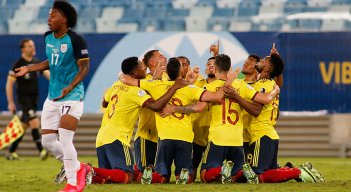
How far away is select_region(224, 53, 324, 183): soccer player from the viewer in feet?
44.2

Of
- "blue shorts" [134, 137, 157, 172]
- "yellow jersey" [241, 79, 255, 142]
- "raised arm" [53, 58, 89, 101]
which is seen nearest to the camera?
"raised arm" [53, 58, 89, 101]

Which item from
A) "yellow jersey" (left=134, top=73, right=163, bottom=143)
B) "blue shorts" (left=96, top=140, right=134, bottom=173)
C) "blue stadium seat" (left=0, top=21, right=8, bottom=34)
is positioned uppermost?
"blue stadium seat" (left=0, top=21, right=8, bottom=34)

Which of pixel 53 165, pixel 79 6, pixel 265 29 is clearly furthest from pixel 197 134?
pixel 79 6

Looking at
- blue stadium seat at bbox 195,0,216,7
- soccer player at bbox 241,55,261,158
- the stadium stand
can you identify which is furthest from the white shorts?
blue stadium seat at bbox 195,0,216,7

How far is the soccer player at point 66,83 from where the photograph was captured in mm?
11344

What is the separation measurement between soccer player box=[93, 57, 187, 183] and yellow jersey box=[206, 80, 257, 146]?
21.7 inches

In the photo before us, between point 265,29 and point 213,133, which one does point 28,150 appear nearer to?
point 265,29

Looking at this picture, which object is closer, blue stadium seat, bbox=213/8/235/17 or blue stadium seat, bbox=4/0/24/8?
blue stadium seat, bbox=213/8/235/17

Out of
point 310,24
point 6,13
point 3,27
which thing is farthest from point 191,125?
point 6,13

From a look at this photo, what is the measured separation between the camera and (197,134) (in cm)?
1436

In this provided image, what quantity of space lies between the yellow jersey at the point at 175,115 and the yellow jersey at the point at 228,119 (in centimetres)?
26

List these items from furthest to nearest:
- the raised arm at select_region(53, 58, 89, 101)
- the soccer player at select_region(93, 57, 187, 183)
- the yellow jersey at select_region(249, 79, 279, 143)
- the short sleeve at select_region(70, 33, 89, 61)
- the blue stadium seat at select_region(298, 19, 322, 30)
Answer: the blue stadium seat at select_region(298, 19, 322, 30) → the yellow jersey at select_region(249, 79, 279, 143) → the soccer player at select_region(93, 57, 187, 183) → the short sleeve at select_region(70, 33, 89, 61) → the raised arm at select_region(53, 58, 89, 101)

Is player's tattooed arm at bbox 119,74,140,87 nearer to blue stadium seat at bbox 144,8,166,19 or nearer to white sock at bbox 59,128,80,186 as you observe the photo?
white sock at bbox 59,128,80,186

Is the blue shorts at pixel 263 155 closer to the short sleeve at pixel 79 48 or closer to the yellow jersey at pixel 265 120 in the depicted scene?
the yellow jersey at pixel 265 120
